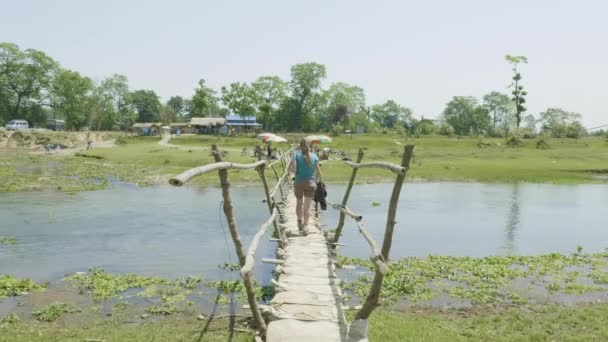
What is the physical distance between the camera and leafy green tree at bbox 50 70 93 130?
85.9 metres

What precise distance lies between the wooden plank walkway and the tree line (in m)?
68.8

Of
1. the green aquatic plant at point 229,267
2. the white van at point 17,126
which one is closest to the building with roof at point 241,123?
the white van at point 17,126

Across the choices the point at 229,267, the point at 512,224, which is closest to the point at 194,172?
the point at 229,267

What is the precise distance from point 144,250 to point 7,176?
2377 cm

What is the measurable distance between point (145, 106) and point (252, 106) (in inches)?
1463

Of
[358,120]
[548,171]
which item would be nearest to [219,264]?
[548,171]

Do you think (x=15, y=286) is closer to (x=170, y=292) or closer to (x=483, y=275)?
(x=170, y=292)

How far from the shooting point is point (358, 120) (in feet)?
369

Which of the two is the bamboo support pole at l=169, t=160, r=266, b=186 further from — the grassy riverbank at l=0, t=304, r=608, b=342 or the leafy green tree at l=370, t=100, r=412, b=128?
the leafy green tree at l=370, t=100, r=412, b=128

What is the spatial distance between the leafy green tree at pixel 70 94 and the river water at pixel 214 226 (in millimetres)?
63906

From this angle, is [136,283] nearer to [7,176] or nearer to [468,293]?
[468,293]

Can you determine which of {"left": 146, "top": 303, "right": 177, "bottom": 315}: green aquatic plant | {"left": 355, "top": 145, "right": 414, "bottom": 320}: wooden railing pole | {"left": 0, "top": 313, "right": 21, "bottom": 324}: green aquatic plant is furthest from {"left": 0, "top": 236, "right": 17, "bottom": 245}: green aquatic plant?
{"left": 355, "top": 145, "right": 414, "bottom": 320}: wooden railing pole

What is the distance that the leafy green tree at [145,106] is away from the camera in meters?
115

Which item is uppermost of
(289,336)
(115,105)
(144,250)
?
(115,105)
